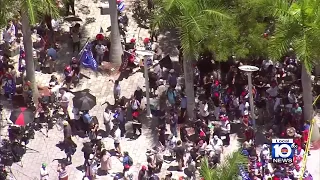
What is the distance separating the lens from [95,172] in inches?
1291

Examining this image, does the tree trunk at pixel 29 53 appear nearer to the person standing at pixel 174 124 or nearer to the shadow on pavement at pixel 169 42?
the person standing at pixel 174 124

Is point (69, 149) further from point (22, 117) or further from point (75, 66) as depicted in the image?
point (75, 66)

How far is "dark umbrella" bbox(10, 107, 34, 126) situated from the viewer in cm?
3325

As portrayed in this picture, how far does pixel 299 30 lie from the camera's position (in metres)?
30.8

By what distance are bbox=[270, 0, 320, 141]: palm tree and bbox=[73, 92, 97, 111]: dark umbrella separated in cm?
785

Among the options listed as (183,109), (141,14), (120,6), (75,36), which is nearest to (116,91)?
(183,109)

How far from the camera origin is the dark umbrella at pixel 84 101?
34188mm

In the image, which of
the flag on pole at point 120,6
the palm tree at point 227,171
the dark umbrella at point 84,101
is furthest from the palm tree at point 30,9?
the palm tree at point 227,171

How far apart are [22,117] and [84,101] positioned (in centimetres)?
264

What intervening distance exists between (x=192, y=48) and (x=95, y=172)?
621cm

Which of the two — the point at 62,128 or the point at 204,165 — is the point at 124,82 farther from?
the point at 204,165

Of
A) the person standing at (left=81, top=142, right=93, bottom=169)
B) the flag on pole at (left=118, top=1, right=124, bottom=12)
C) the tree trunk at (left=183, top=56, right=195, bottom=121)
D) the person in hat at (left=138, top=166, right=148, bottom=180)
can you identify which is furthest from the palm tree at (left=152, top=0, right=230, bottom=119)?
the flag on pole at (left=118, top=1, right=124, bottom=12)

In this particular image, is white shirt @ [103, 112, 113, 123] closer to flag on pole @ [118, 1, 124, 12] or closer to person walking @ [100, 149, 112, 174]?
person walking @ [100, 149, 112, 174]

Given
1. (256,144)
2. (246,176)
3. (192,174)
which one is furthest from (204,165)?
(256,144)
